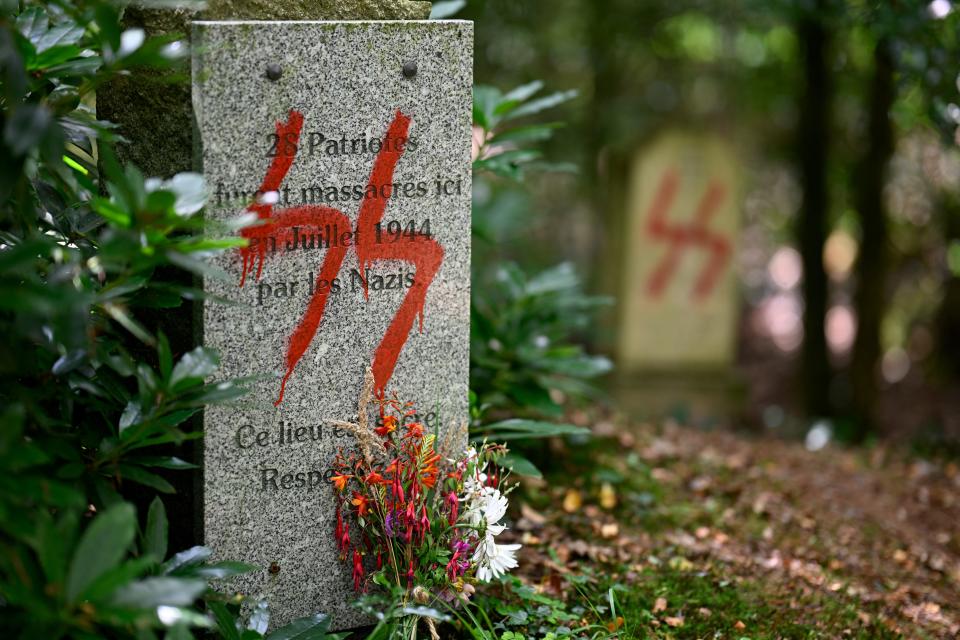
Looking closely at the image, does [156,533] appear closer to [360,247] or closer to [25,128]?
[360,247]

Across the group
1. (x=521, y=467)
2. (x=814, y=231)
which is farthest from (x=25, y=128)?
(x=814, y=231)

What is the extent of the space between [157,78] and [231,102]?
0.19 meters

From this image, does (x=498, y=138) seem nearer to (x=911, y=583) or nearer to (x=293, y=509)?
(x=293, y=509)

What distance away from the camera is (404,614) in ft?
9.25

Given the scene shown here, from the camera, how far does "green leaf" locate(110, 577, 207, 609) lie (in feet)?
6.73

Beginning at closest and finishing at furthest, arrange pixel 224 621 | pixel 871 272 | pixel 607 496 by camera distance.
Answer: pixel 224 621 < pixel 607 496 < pixel 871 272

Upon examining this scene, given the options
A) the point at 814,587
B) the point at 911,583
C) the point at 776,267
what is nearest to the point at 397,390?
the point at 814,587

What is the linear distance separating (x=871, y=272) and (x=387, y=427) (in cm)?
604

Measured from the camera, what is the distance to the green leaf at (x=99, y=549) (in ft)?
6.77

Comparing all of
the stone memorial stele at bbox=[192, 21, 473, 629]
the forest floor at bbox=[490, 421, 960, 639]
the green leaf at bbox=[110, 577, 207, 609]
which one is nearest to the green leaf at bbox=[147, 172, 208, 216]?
the stone memorial stele at bbox=[192, 21, 473, 629]

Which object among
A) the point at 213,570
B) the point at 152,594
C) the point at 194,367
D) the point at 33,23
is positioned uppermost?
the point at 33,23

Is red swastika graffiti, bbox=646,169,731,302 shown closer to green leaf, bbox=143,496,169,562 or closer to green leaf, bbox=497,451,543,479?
green leaf, bbox=497,451,543,479

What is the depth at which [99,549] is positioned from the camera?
2.08 m

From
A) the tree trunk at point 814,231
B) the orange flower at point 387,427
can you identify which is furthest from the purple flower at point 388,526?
the tree trunk at point 814,231
